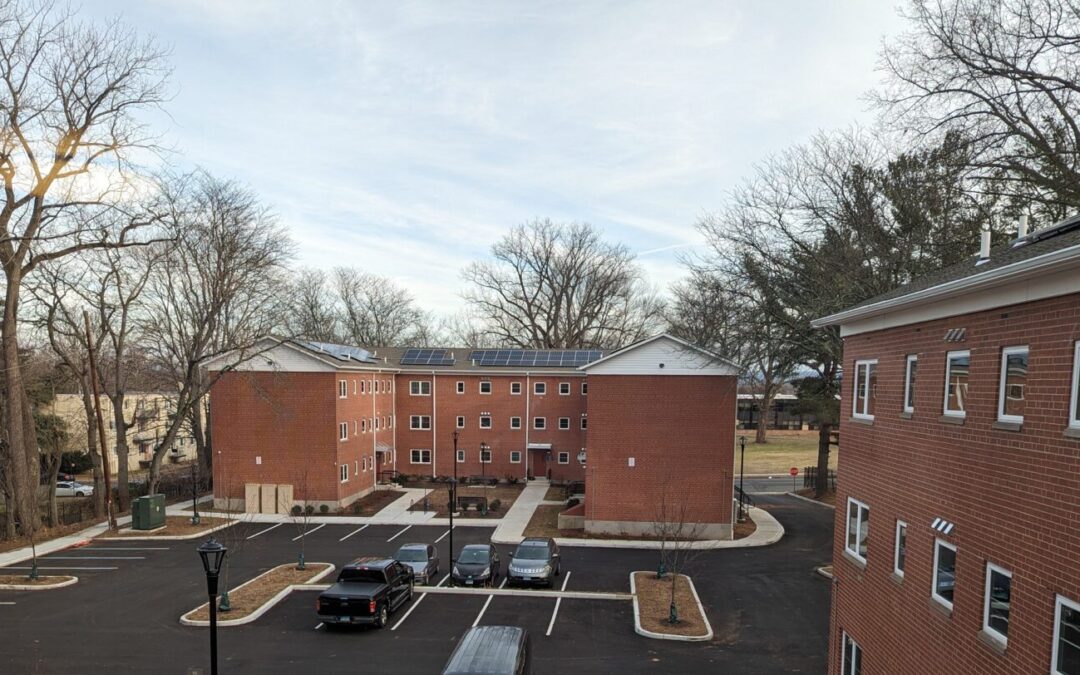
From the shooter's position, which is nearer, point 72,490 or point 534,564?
point 534,564

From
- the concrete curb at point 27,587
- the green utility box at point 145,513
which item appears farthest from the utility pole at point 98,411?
the concrete curb at point 27,587

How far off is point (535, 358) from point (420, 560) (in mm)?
23819

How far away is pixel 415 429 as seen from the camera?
143ft

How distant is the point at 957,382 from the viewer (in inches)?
351

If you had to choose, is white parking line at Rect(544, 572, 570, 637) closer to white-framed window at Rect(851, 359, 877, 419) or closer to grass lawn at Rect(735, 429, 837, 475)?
white-framed window at Rect(851, 359, 877, 419)

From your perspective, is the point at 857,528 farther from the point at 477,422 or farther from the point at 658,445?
the point at 477,422

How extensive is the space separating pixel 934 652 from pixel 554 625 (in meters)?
10.9

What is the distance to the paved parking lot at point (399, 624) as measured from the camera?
1512cm

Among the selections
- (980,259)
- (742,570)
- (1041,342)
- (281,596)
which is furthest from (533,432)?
(1041,342)

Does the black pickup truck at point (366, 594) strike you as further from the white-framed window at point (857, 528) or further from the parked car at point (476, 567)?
the white-framed window at point (857, 528)

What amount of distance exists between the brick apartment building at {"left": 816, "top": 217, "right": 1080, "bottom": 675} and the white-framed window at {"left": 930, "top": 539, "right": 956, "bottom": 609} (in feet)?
0.07

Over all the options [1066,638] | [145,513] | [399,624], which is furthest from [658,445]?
[145,513]

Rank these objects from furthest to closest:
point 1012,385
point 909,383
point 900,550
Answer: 1. point 909,383
2. point 900,550
3. point 1012,385

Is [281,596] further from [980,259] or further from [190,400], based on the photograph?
[980,259]
